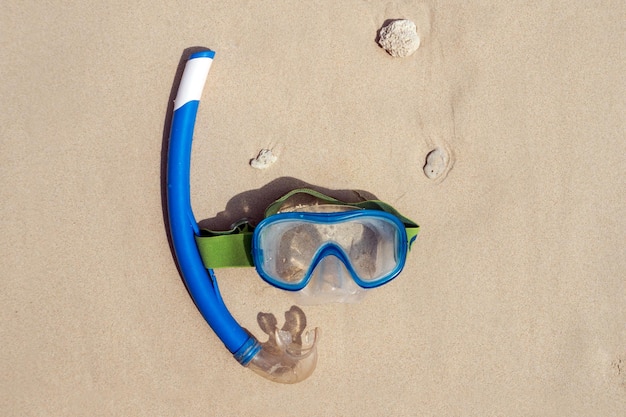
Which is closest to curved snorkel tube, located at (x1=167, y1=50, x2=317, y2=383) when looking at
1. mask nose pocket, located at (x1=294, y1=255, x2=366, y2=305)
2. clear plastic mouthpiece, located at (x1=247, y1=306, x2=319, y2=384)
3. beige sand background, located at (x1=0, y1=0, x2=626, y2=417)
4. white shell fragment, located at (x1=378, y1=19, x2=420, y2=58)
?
clear plastic mouthpiece, located at (x1=247, y1=306, x2=319, y2=384)

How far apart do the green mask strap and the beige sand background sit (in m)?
0.11

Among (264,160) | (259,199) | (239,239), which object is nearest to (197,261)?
(239,239)

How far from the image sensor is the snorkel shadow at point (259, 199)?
2760 millimetres

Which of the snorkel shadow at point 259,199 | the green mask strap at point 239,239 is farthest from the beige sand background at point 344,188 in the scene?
the green mask strap at point 239,239

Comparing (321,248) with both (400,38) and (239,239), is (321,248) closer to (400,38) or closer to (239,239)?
(239,239)

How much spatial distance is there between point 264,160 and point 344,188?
376 millimetres

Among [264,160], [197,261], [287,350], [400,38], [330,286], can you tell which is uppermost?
[400,38]

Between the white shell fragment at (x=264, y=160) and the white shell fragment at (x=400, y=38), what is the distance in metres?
0.70

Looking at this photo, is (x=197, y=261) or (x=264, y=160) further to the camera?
(x=264, y=160)

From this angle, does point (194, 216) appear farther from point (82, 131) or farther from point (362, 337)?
point (362, 337)

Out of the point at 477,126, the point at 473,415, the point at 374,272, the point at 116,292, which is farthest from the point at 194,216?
the point at 473,415

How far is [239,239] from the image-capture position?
2.56 m

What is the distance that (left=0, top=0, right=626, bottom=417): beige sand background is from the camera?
2.76m

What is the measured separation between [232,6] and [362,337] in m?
1.60
